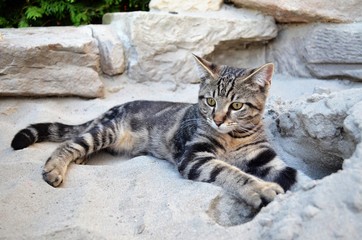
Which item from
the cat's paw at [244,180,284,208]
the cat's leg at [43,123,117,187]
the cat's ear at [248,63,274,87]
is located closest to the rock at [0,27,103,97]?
the cat's leg at [43,123,117,187]

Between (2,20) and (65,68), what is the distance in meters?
1.32

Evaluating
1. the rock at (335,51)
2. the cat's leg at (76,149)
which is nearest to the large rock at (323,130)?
the rock at (335,51)

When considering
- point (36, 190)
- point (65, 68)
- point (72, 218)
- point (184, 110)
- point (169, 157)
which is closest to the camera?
point (72, 218)

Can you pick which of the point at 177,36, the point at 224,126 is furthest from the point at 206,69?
the point at 177,36

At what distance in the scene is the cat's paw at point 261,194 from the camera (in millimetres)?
2398

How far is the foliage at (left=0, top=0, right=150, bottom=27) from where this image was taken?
16.1 ft

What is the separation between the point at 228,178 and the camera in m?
2.65

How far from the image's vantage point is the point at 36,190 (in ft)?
8.82

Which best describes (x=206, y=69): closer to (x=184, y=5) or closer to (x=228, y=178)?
(x=228, y=178)

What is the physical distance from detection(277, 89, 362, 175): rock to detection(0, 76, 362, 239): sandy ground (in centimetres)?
76

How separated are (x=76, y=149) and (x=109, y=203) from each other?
943mm

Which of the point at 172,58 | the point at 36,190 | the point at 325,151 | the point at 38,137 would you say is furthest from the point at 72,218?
the point at 172,58

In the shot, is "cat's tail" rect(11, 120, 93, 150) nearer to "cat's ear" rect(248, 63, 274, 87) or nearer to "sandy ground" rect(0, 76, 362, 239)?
"sandy ground" rect(0, 76, 362, 239)

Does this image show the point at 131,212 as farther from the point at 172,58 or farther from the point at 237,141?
the point at 172,58
